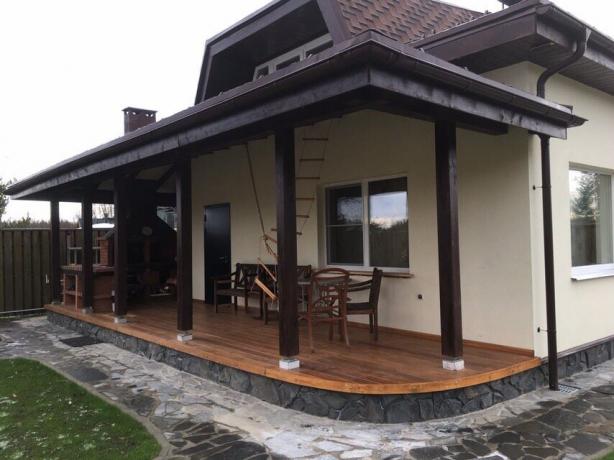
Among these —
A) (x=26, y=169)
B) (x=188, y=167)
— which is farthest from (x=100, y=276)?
(x=26, y=169)

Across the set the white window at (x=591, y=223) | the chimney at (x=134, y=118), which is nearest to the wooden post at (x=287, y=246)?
the white window at (x=591, y=223)

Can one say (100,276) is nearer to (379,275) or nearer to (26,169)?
(379,275)

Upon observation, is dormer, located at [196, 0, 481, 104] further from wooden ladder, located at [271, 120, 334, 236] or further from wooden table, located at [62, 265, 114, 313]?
wooden table, located at [62, 265, 114, 313]

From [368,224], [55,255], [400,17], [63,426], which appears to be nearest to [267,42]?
[400,17]

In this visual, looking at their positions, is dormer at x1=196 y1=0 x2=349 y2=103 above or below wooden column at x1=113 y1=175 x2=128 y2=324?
above

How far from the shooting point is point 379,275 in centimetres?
543

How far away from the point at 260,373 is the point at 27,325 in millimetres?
7364

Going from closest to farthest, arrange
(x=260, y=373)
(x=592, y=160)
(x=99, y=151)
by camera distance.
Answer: (x=260, y=373) → (x=592, y=160) → (x=99, y=151)

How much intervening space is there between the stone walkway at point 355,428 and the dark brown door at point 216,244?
404 cm

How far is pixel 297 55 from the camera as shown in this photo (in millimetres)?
7844

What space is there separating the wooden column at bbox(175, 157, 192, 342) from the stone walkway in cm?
78

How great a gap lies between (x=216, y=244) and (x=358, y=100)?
634cm

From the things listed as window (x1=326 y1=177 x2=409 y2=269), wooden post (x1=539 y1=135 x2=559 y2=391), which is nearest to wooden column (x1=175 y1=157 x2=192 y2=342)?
window (x1=326 y1=177 x2=409 y2=269)

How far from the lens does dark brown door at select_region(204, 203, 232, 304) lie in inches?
363
